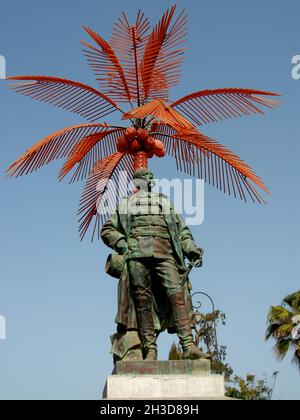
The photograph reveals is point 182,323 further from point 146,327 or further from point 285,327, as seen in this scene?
point 285,327

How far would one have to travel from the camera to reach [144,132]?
35.2 feet

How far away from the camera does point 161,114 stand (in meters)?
9.85

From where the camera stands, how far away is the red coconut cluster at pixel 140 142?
1070cm

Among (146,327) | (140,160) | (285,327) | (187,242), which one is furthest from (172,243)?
(285,327)

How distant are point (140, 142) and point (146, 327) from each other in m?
3.12

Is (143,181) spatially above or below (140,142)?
below

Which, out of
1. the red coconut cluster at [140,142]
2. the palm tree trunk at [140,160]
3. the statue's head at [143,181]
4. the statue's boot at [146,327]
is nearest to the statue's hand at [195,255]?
the statue's boot at [146,327]

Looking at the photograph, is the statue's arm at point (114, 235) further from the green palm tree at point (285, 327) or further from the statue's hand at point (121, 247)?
the green palm tree at point (285, 327)

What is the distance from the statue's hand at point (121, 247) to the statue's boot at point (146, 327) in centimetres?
72

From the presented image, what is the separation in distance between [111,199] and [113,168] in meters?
0.54

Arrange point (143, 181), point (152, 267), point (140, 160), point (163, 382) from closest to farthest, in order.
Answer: point (163, 382) < point (152, 267) < point (143, 181) < point (140, 160)

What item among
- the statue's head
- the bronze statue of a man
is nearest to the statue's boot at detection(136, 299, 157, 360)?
the bronze statue of a man

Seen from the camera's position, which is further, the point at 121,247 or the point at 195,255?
the point at 195,255
